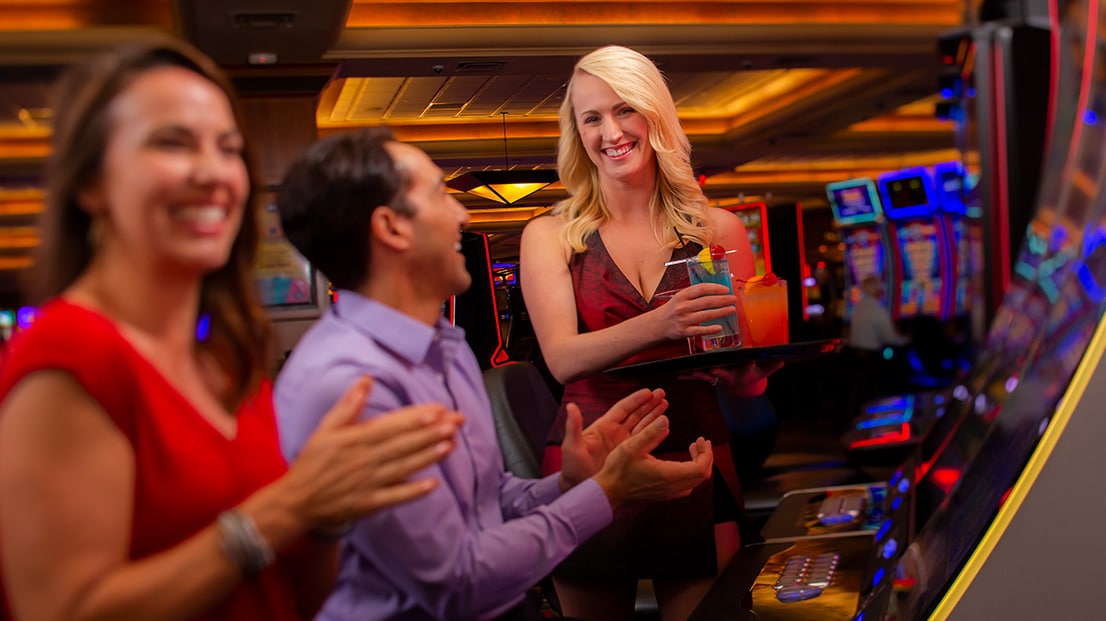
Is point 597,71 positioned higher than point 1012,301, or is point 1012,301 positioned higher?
point 597,71

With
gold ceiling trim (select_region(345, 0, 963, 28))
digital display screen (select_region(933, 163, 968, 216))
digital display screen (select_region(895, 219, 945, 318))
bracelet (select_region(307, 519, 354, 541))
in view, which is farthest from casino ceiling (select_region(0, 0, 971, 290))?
digital display screen (select_region(895, 219, 945, 318))

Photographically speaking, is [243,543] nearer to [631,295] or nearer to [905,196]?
[631,295]

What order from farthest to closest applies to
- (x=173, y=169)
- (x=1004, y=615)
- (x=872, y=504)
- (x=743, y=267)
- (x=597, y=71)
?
1. (x=872, y=504)
2. (x=743, y=267)
3. (x=597, y=71)
4. (x=1004, y=615)
5. (x=173, y=169)

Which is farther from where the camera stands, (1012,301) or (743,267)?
(743,267)

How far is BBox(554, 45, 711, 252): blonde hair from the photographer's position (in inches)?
57.9

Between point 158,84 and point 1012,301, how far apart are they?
2.97 feet

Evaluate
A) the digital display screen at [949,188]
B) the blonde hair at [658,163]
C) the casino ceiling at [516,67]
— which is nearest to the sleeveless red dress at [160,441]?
the casino ceiling at [516,67]

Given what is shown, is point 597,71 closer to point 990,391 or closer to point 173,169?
point 990,391

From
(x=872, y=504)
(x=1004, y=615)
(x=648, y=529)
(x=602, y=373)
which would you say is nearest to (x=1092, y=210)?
(x=1004, y=615)

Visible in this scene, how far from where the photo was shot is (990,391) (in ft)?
3.59

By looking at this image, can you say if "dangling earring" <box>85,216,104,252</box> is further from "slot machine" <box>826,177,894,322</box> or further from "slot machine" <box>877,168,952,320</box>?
"slot machine" <box>877,168,952,320</box>

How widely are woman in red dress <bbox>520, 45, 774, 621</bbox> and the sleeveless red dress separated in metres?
0.70

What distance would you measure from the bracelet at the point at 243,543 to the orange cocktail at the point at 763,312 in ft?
3.16

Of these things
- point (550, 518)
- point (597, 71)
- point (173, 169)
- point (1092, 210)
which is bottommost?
point (550, 518)
